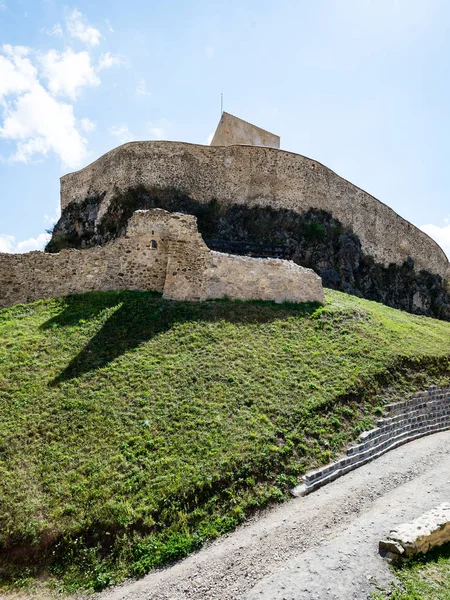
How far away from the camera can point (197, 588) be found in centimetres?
581

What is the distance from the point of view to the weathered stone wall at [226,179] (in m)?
23.8

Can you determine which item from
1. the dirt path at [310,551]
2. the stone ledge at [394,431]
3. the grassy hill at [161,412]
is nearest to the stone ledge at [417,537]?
the dirt path at [310,551]

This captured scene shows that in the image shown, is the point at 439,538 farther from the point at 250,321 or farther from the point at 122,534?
the point at 250,321

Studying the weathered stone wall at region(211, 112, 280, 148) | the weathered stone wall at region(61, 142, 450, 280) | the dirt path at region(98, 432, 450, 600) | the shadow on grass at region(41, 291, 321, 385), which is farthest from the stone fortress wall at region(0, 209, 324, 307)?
the weathered stone wall at region(211, 112, 280, 148)

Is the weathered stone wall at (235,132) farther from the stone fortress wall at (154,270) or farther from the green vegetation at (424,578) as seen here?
the green vegetation at (424,578)

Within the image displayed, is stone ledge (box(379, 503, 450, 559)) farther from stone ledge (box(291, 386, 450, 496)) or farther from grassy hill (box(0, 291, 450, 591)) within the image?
grassy hill (box(0, 291, 450, 591))

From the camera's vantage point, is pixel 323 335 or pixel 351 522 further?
pixel 323 335

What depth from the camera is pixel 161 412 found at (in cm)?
920

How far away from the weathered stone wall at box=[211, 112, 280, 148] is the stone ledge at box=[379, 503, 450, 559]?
100 ft

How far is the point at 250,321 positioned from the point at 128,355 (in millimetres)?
4530

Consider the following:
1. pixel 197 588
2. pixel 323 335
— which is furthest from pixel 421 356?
pixel 197 588

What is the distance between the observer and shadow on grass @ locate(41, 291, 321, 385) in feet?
38.6

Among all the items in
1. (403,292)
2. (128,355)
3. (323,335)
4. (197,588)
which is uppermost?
(403,292)

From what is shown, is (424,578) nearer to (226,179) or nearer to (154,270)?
(154,270)
